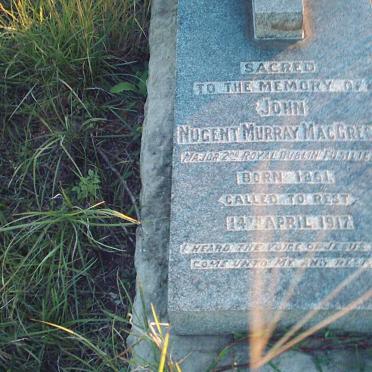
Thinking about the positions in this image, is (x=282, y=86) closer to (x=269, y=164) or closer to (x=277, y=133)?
(x=277, y=133)

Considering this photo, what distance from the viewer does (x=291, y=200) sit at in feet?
5.52

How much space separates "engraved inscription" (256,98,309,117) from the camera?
1803 mm

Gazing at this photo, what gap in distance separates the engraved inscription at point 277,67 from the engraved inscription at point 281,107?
12 centimetres

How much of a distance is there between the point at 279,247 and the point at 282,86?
0.57 m

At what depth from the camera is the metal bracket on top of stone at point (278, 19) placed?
1883mm

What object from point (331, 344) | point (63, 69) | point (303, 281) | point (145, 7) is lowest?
point (331, 344)

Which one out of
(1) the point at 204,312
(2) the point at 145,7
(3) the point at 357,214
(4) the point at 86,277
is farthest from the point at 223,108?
(2) the point at 145,7

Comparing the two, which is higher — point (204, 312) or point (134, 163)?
point (134, 163)

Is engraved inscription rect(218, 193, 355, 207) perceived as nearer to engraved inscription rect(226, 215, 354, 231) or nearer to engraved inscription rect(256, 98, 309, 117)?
engraved inscription rect(226, 215, 354, 231)

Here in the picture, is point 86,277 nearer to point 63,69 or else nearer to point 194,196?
point 194,196

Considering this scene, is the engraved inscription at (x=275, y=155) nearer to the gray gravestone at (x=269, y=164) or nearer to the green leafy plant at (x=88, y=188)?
the gray gravestone at (x=269, y=164)

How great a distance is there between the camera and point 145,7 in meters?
2.58

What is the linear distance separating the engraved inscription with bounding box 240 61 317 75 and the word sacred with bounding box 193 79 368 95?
38 mm

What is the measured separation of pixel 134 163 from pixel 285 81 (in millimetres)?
755
